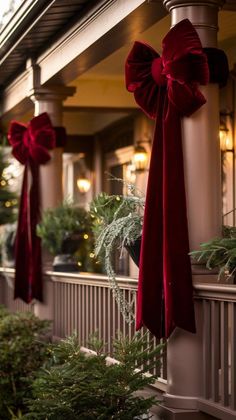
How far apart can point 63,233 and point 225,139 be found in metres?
2.02

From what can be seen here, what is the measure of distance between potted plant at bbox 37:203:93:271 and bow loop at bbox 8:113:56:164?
0.74 m

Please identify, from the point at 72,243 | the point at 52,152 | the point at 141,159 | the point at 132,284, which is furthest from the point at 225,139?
the point at 132,284

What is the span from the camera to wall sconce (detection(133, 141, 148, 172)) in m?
13.2

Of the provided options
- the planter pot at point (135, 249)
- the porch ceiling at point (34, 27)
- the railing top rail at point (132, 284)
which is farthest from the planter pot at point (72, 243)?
the planter pot at point (135, 249)

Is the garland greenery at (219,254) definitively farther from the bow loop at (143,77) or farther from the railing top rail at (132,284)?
the bow loop at (143,77)

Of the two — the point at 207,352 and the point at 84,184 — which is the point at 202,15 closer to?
the point at 207,352

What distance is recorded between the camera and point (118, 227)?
6.90m

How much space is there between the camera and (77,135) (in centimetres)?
1652

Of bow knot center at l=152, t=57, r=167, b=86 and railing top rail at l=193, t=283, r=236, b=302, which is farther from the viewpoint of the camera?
bow knot center at l=152, t=57, r=167, b=86

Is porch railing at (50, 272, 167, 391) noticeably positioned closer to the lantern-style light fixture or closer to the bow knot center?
the bow knot center

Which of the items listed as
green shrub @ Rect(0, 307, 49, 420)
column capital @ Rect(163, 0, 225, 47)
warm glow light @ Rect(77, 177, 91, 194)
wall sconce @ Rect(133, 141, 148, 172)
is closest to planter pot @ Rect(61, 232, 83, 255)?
green shrub @ Rect(0, 307, 49, 420)

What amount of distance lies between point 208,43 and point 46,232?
14.9ft

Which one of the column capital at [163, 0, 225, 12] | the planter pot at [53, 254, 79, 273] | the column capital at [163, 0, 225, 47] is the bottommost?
the planter pot at [53, 254, 79, 273]

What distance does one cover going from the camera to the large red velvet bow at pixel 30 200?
1088 cm
